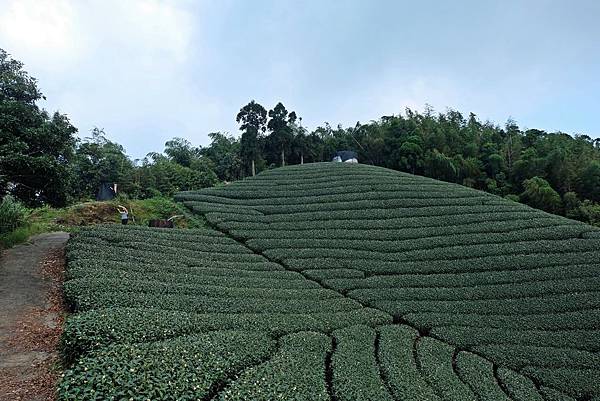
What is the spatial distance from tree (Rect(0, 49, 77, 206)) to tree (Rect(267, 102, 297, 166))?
103ft

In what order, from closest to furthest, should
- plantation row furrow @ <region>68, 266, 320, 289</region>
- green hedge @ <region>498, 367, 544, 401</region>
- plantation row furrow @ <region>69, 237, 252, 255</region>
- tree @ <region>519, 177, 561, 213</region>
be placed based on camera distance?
1. green hedge @ <region>498, 367, 544, 401</region>
2. plantation row furrow @ <region>68, 266, 320, 289</region>
3. plantation row furrow @ <region>69, 237, 252, 255</region>
4. tree @ <region>519, 177, 561, 213</region>

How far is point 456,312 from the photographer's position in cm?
1259

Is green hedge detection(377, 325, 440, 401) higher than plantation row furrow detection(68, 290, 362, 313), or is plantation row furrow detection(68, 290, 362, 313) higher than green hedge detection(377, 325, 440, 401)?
plantation row furrow detection(68, 290, 362, 313)

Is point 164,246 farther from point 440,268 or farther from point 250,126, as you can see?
point 250,126

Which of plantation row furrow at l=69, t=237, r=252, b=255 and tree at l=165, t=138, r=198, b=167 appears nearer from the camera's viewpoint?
plantation row furrow at l=69, t=237, r=252, b=255

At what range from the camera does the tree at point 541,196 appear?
90.5ft

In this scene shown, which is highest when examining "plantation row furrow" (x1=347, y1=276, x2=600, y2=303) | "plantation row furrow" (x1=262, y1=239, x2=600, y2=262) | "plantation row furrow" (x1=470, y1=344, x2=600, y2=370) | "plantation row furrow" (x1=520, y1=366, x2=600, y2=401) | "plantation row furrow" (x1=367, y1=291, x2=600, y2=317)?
"plantation row furrow" (x1=262, y1=239, x2=600, y2=262)

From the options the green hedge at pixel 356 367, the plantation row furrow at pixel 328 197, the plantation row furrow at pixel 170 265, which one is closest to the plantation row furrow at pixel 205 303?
the green hedge at pixel 356 367

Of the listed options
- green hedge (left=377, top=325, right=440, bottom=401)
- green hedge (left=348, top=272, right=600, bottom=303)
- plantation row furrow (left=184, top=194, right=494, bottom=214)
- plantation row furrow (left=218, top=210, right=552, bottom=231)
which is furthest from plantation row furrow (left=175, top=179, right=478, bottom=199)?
green hedge (left=377, top=325, right=440, bottom=401)

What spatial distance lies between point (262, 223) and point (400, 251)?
694 cm

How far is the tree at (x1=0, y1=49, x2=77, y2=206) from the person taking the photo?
1191cm

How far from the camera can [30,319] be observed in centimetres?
891

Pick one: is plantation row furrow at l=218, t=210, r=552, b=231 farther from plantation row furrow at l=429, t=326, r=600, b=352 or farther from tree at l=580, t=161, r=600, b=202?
tree at l=580, t=161, r=600, b=202

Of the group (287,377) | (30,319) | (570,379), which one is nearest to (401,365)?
(287,377)
